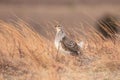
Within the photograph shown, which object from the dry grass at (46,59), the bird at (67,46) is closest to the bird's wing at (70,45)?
the bird at (67,46)

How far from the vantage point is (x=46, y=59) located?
338 inches

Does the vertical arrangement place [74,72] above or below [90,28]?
below

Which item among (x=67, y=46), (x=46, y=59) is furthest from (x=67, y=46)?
(x=46, y=59)

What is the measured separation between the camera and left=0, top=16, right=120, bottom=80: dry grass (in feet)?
26.9

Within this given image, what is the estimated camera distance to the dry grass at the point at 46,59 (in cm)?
821

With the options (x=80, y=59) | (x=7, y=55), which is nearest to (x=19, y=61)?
(x=7, y=55)

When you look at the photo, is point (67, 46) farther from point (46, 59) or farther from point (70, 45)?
point (46, 59)

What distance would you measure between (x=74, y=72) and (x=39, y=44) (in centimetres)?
89

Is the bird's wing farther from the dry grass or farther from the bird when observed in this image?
the dry grass

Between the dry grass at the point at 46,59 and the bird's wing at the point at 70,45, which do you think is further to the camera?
the bird's wing at the point at 70,45

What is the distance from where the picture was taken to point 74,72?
832cm

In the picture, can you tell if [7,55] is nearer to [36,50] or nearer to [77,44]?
[36,50]

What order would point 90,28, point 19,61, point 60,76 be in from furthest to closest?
1. point 90,28
2. point 19,61
3. point 60,76

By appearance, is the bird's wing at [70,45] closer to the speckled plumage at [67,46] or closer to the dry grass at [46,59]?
the speckled plumage at [67,46]
